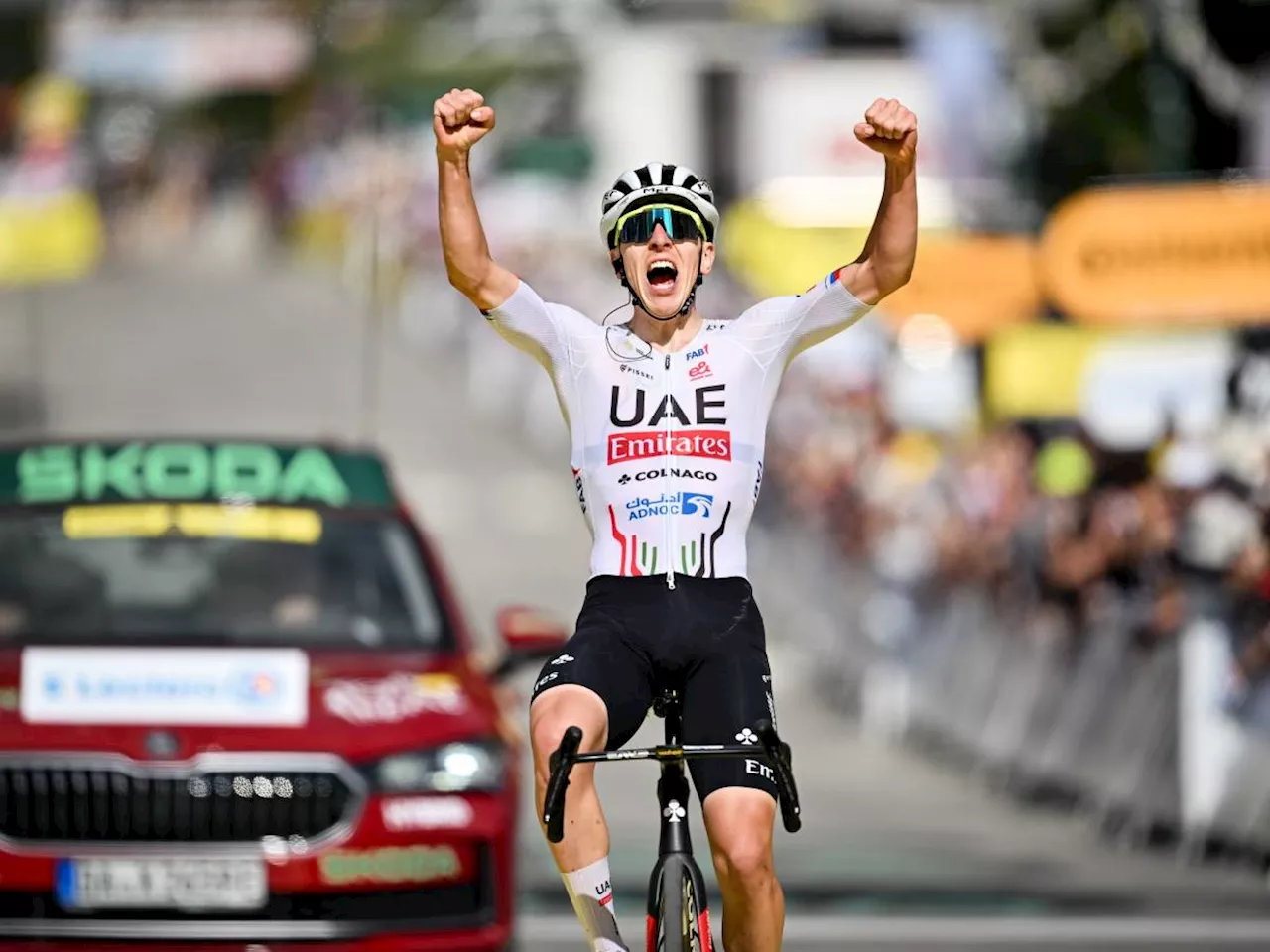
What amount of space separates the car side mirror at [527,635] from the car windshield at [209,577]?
0.56m

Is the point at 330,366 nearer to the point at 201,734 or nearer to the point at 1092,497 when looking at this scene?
the point at 1092,497

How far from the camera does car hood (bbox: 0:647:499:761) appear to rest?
802 cm

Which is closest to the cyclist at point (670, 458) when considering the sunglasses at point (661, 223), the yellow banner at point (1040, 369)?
the sunglasses at point (661, 223)

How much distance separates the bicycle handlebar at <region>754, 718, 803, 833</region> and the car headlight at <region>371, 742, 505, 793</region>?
2370mm

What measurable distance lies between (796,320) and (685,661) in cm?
83

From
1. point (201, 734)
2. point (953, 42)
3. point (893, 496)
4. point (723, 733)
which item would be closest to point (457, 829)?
point (201, 734)

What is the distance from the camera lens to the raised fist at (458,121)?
6.17 meters

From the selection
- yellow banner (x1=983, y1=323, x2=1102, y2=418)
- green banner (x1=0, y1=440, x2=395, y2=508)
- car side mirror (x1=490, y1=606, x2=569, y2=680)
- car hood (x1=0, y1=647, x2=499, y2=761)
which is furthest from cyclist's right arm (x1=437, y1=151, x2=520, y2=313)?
yellow banner (x1=983, y1=323, x2=1102, y2=418)

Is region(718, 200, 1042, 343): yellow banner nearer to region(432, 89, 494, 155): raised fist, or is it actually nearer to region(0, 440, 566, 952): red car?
region(0, 440, 566, 952): red car

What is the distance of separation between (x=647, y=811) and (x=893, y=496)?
5241 mm

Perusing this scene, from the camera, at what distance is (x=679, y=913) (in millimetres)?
5891

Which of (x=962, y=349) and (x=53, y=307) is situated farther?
(x=53, y=307)

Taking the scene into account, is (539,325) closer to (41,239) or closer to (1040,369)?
(1040,369)

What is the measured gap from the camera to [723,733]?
611 centimetres
